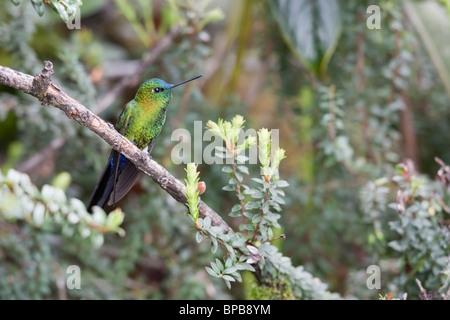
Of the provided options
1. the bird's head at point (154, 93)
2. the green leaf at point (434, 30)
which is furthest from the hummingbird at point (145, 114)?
the green leaf at point (434, 30)

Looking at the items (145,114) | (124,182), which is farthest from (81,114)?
(145,114)

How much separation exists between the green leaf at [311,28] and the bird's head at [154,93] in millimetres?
606

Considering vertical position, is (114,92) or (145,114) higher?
(114,92)

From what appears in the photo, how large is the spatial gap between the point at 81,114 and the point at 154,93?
494mm

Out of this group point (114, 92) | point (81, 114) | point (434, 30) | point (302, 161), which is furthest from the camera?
point (302, 161)

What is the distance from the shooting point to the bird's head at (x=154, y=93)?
154 centimetres

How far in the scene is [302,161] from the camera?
253 centimetres

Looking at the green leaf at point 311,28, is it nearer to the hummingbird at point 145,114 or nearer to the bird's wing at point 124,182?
the hummingbird at point 145,114

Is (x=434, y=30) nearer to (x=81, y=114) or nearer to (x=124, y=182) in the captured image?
(x=124, y=182)

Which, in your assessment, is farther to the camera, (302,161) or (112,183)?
(302,161)

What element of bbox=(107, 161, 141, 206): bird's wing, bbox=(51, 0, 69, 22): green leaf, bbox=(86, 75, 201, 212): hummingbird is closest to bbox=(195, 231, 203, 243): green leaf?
bbox=(107, 161, 141, 206): bird's wing
